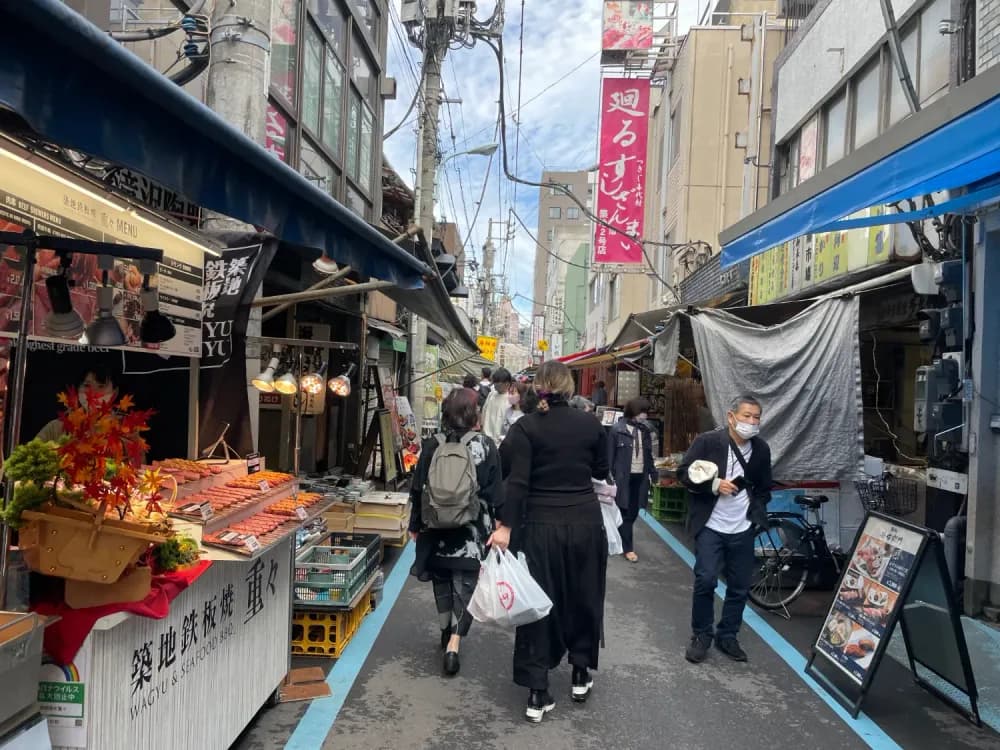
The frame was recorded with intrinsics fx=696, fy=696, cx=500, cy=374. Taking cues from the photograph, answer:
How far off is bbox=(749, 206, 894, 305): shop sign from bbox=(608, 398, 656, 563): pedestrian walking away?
2.38 metres

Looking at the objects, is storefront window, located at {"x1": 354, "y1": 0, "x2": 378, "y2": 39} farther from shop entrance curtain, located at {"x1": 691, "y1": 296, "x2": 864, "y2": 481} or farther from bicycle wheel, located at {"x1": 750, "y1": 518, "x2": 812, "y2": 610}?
bicycle wheel, located at {"x1": 750, "y1": 518, "x2": 812, "y2": 610}

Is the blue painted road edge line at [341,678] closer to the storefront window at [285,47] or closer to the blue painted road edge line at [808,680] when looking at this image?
the blue painted road edge line at [808,680]

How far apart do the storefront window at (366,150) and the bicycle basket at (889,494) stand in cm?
1036

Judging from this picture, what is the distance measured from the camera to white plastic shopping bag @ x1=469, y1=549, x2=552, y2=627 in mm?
3945

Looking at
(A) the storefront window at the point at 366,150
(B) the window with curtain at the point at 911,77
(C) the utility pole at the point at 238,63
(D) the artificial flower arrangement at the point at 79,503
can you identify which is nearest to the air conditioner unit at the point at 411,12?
(A) the storefront window at the point at 366,150

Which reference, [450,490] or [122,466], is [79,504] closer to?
[122,466]

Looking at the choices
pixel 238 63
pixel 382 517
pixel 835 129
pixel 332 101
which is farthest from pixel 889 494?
pixel 332 101

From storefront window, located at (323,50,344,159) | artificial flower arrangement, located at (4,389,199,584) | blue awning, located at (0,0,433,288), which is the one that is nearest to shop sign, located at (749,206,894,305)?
blue awning, located at (0,0,433,288)

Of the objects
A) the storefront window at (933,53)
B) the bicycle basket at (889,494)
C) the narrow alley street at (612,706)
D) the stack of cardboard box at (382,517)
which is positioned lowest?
the narrow alley street at (612,706)

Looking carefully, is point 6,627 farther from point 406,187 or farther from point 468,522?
point 406,187

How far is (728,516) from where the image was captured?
5.10 m

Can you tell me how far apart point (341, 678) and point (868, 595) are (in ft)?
11.3

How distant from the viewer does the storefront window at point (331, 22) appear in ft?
33.7

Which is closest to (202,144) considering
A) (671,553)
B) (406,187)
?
(671,553)
